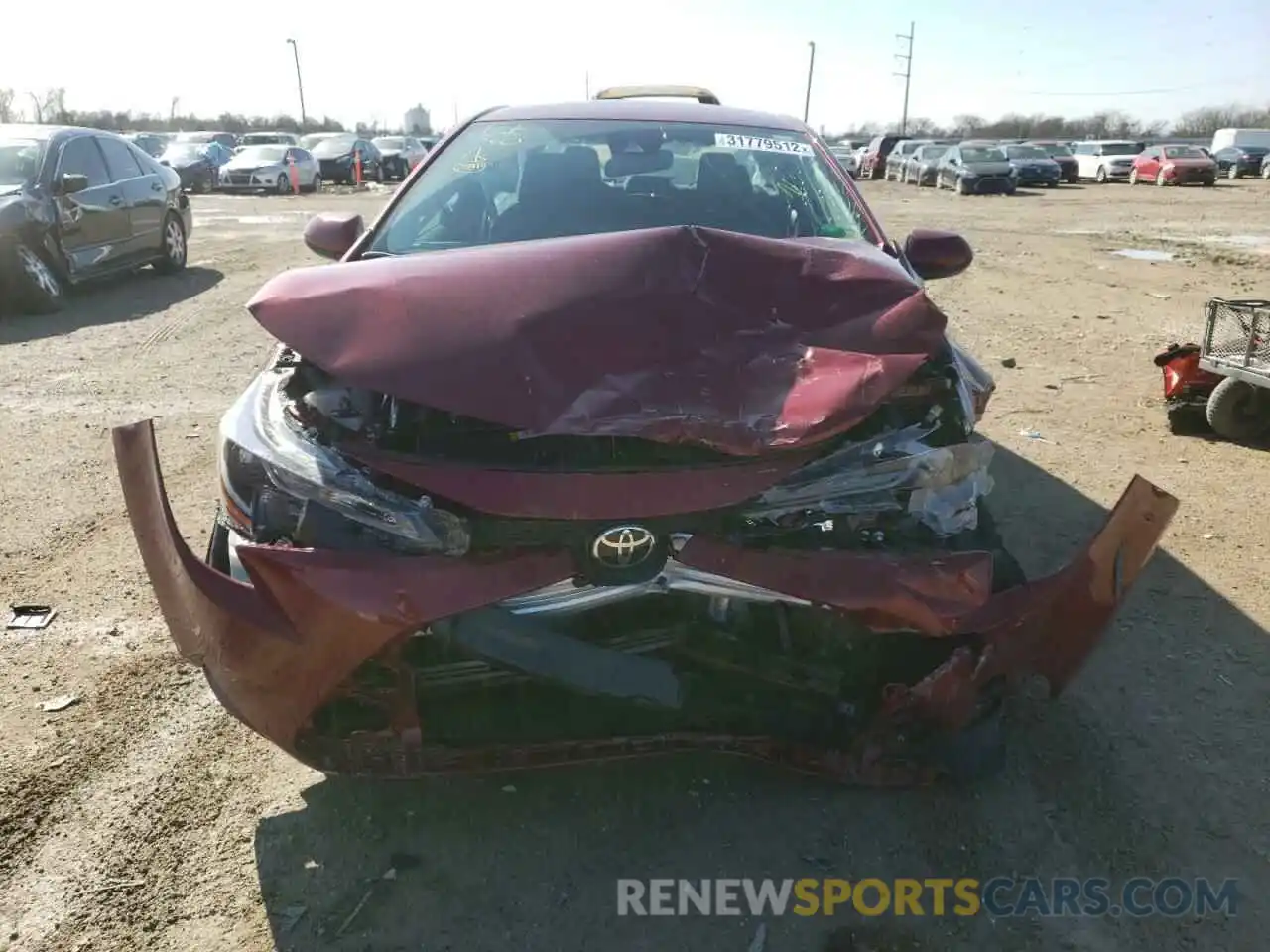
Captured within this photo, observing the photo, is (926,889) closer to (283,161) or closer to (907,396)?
(907,396)

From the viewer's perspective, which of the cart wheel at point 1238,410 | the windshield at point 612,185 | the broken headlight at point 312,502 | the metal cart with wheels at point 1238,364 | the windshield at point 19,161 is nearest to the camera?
the broken headlight at point 312,502

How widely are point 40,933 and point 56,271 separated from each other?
8.60m

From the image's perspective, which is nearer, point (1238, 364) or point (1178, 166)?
point (1238, 364)

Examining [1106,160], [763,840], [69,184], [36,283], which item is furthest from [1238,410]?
[1106,160]

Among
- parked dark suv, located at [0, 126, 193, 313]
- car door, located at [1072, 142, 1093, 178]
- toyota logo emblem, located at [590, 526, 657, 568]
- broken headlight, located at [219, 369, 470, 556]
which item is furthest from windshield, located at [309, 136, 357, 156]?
toyota logo emblem, located at [590, 526, 657, 568]

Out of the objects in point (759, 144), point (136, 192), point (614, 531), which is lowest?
point (136, 192)

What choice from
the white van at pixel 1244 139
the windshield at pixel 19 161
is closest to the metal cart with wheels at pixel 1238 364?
the windshield at pixel 19 161

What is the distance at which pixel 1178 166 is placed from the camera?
30906 millimetres

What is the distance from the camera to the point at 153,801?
2.71 m

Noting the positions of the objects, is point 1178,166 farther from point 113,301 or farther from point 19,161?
point 19,161

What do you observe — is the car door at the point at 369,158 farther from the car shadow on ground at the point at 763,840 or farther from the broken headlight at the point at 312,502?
the car shadow on ground at the point at 763,840

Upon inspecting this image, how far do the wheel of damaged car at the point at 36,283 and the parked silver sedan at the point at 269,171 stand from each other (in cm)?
1798

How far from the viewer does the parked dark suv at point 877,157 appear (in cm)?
3828

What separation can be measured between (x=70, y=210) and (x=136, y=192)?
1260mm
